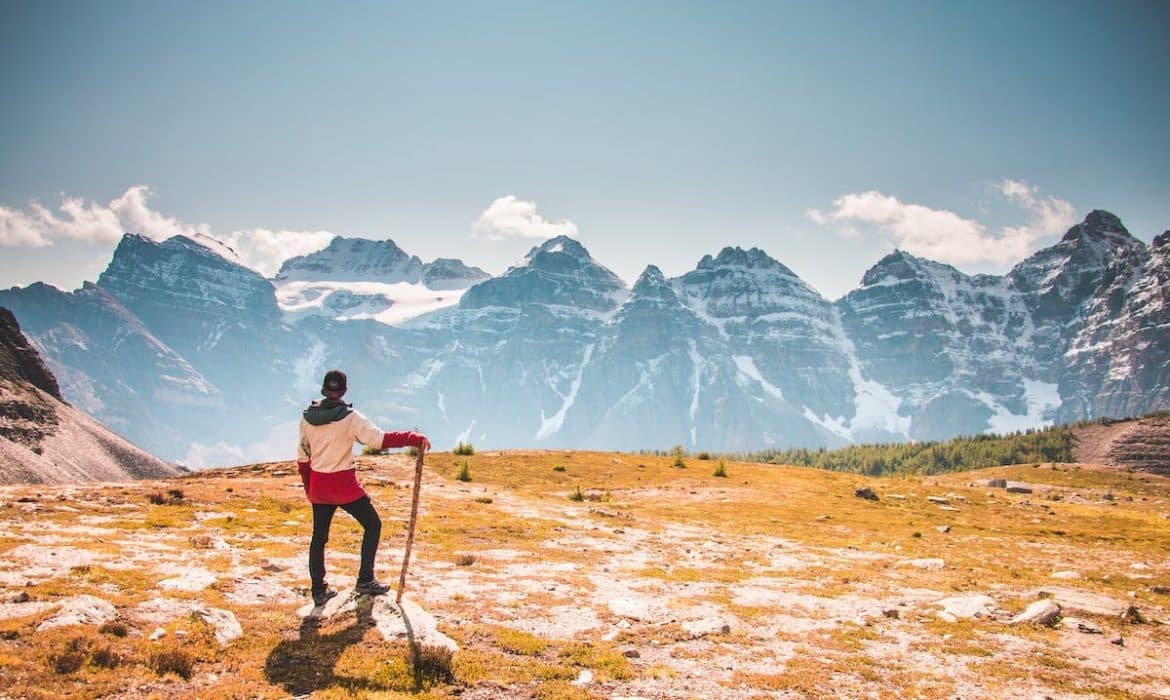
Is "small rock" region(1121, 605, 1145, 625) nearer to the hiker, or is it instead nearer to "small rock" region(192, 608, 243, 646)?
the hiker

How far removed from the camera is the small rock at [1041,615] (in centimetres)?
1541

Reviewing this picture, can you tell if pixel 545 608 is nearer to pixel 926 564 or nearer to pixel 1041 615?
pixel 1041 615

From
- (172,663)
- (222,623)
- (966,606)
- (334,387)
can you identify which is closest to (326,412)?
(334,387)

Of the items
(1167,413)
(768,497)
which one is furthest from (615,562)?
(1167,413)

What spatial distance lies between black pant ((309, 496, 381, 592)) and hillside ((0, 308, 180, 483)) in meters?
102

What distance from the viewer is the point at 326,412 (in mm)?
13328

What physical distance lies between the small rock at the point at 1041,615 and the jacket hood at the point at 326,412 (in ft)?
55.4

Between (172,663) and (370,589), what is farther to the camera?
(370,589)

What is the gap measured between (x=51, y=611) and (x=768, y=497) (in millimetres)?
40306

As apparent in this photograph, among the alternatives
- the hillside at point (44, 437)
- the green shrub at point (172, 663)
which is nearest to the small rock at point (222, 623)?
the green shrub at point (172, 663)

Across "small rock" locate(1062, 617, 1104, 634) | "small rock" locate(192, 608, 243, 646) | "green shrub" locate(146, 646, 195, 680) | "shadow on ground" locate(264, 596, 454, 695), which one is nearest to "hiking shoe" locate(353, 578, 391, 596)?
"shadow on ground" locate(264, 596, 454, 695)

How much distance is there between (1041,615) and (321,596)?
56.1 feet

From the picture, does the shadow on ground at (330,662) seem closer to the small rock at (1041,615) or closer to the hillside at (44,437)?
the small rock at (1041,615)

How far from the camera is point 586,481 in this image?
4681cm
